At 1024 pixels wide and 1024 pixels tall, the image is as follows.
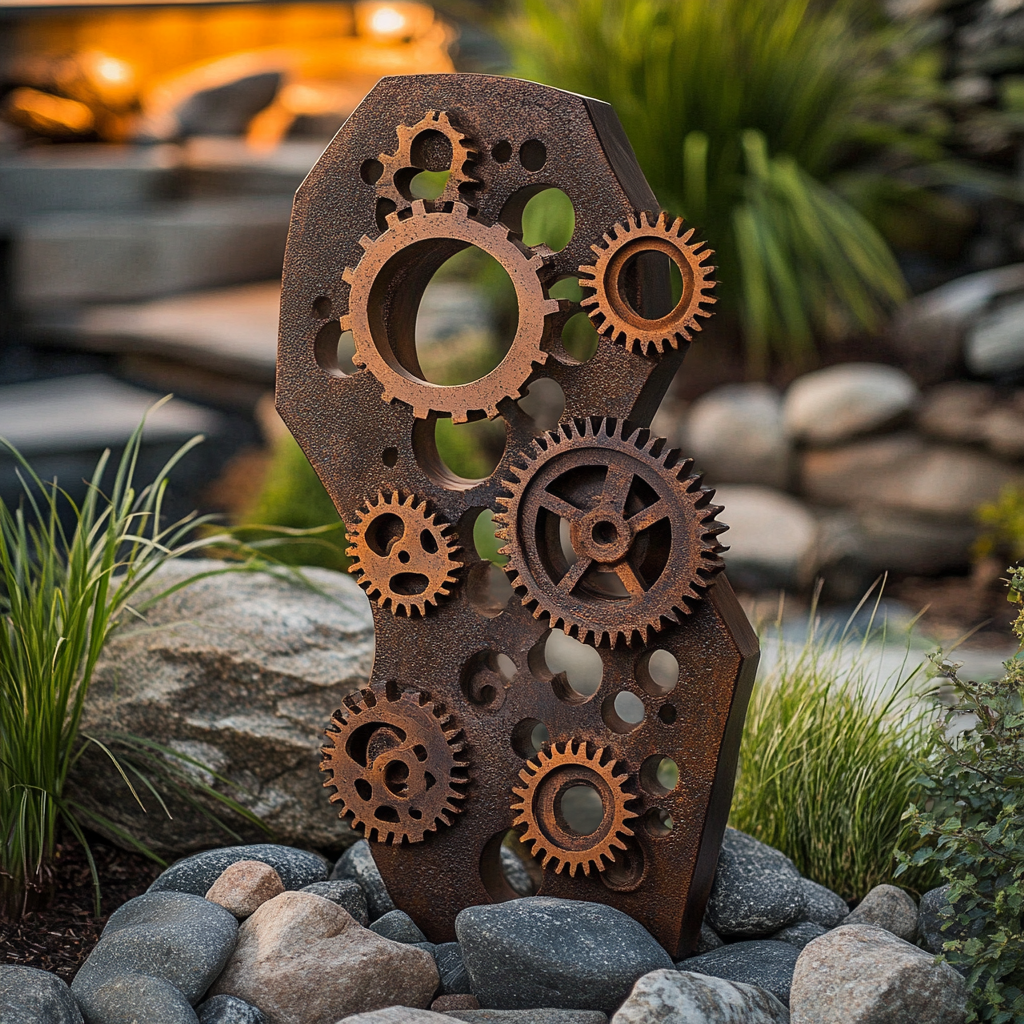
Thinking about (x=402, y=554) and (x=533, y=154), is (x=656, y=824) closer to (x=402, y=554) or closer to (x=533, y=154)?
(x=402, y=554)

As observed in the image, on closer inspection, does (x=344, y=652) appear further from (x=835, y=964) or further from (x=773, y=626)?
(x=773, y=626)

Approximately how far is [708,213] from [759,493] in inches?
46.4

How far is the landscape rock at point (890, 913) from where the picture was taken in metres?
1.89

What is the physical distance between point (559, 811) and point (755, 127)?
377cm

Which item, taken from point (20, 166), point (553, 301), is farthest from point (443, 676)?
point (20, 166)

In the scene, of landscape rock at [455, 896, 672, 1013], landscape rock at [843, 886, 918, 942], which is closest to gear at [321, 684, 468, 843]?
landscape rock at [455, 896, 672, 1013]

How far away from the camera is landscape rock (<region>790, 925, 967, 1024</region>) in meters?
1.58

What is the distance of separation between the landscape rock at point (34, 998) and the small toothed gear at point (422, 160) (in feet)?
4.30

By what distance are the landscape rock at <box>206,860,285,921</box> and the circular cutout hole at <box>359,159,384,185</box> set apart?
1186 mm

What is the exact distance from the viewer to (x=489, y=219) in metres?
1.87

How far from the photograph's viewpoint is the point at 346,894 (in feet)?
6.66

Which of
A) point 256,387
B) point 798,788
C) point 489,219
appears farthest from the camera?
point 256,387

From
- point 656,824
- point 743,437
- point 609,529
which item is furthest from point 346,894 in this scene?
point 743,437

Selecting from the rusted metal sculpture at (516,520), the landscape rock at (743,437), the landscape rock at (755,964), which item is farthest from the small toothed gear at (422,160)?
the landscape rock at (743,437)
